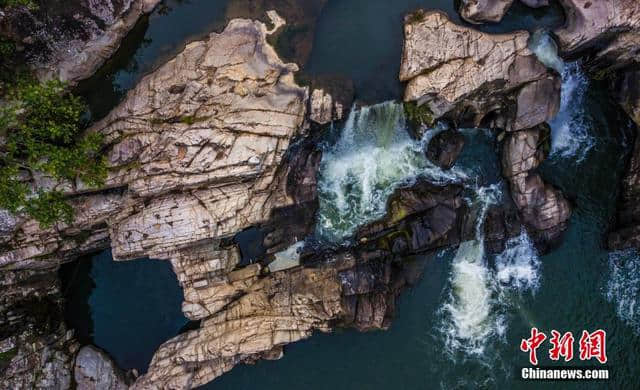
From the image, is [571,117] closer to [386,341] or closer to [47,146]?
[386,341]

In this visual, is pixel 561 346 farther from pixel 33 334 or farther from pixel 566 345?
pixel 33 334

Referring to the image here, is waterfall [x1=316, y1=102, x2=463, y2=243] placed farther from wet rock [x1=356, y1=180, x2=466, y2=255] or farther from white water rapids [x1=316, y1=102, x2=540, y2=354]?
wet rock [x1=356, y1=180, x2=466, y2=255]

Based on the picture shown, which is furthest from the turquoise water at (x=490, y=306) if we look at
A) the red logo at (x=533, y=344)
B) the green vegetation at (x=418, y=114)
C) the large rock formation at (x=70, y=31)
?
the large rock formation at (x=70, y=31)

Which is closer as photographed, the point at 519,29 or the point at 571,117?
the point at 519,29

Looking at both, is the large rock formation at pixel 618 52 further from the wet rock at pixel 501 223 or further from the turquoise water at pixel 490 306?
the wet rock at pixel 501 223

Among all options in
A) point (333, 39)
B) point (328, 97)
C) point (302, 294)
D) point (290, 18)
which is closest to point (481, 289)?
point (302, 294)

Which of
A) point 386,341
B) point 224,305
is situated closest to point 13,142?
point 224,305
